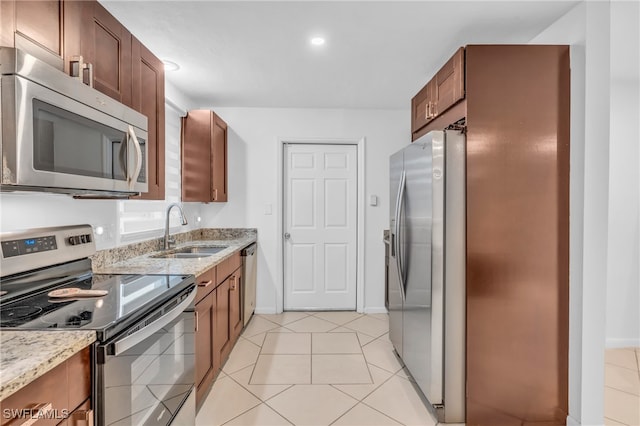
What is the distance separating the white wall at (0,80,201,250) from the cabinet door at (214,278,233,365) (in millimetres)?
743

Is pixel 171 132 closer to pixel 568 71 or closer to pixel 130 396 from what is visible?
pixel 130 396

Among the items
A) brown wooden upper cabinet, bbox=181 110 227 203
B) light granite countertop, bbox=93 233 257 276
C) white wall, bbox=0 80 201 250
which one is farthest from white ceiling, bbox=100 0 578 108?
light granite countertop, bbox=93 233 257 276

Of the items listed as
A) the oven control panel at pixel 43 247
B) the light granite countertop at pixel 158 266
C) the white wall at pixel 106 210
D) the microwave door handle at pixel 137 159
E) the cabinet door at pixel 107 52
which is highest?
the cabinet door at pixel 107 52

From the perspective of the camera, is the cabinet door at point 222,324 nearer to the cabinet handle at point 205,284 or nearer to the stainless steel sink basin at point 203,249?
the cabinet handle at point 205,284

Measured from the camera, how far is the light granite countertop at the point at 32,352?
72 centimetres

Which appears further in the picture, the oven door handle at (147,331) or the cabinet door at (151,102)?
the cabinet door at (151,102)

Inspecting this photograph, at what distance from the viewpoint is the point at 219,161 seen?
3482 mm

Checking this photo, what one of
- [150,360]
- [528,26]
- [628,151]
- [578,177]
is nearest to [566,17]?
[528,26]

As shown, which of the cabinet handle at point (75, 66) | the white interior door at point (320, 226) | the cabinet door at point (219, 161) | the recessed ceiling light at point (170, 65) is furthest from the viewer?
the white interior door at point (320, 226)

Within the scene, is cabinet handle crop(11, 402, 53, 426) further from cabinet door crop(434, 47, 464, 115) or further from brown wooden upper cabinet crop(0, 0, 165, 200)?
cabinet door crop(434, 47, 464, 115)

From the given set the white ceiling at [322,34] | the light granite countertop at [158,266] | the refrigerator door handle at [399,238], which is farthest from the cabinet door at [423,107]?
the light granite countertop at [158,266]

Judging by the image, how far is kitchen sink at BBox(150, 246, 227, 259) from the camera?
256cm

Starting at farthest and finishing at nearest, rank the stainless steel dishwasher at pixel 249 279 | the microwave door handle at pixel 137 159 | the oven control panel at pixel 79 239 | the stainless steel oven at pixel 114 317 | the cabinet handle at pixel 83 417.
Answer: the stainless steel dishwasher at pixel 249 279, the oven control panel at pixel 79 239, the microwave door handle at pixel 137 159, the stainless steel oven at pixel 114 317, the cabinet handle at pixel 83 417

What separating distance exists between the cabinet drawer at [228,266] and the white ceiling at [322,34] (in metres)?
1.55
